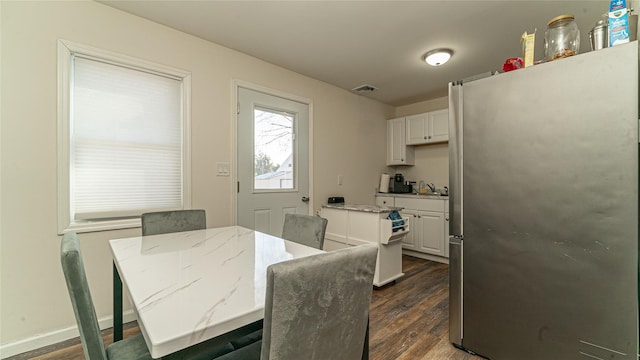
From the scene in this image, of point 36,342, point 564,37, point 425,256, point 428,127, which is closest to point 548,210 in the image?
point 564,37

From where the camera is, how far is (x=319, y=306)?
0.74 m

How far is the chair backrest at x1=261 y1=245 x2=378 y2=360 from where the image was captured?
667mm

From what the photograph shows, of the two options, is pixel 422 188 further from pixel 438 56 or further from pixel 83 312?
pixel 83 312

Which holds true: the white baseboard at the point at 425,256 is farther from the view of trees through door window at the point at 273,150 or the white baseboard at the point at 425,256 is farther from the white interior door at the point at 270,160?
the view of trees through door window at the point at 273,150

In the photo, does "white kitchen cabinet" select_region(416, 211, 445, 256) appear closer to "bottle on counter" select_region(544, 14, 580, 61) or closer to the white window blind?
"bottle on counter" select_region(544, 14, 580, 61)

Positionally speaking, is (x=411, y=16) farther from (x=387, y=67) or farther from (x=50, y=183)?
(x=50, y=183)

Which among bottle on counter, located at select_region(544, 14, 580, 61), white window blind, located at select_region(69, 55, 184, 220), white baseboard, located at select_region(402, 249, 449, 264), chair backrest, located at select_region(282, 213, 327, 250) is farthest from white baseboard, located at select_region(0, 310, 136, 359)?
white baseboard, located at select_region(402, 249, 449, 264)

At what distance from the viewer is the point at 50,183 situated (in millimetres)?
1827

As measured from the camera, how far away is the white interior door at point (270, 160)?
9.14ft

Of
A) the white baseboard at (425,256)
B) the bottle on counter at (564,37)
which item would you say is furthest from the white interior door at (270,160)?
the bottle on counter at (564,37)

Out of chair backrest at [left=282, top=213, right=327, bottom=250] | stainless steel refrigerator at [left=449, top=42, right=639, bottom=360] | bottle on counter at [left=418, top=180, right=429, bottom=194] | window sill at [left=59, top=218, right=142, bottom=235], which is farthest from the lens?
bottle on counter at [left=418, top=180, right=429, bottom=194]

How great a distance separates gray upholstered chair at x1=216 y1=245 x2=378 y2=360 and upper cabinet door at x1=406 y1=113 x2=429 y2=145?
3.60 meters

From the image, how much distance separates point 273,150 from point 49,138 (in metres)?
1.79

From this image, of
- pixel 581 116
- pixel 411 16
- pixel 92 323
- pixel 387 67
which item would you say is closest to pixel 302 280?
pixel 92 323
